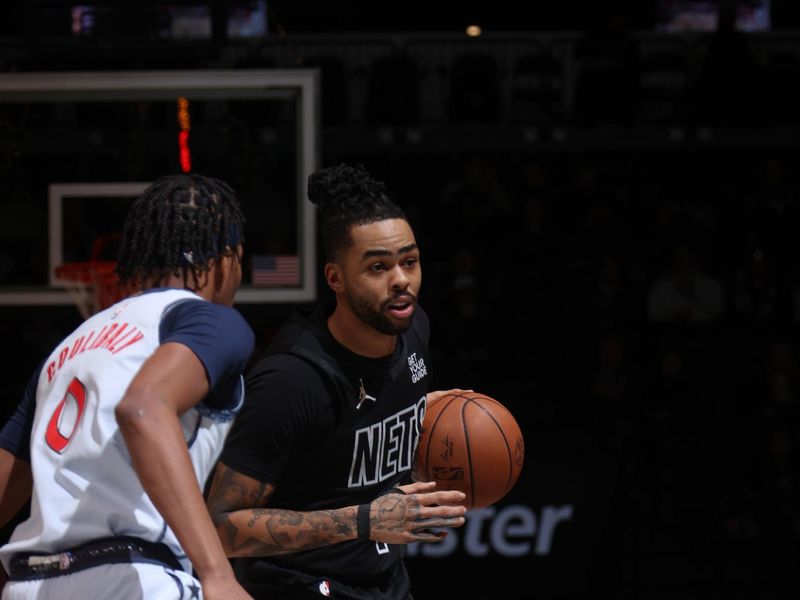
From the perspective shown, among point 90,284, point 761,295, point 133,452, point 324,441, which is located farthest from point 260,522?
point 761,295

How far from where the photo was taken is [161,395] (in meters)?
2.13

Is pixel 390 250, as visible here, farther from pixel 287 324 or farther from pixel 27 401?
pixel 27 401

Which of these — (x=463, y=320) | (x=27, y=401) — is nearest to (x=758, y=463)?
(x=463, y=320)

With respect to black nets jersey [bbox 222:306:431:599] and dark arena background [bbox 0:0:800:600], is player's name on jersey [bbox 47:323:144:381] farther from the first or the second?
dark arena background [bbox 0:0:800:600]

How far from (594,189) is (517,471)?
23.6ft

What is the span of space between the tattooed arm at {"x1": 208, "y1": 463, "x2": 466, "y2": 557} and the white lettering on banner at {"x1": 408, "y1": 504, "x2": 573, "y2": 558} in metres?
4.03

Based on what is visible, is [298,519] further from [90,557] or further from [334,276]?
[90,557]

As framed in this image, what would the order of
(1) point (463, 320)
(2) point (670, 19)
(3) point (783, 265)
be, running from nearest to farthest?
(1) point (463, 320)
(3) point (783, 265)
(2) point (670, 19)

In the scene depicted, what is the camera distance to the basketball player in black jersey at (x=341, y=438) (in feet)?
10.4

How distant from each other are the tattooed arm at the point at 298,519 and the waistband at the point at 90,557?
2.68 ft

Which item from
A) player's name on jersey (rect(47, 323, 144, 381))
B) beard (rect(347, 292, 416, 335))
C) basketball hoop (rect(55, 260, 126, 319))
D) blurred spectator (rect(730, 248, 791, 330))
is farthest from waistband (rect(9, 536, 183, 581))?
blurred spectator (rect(730, 248, 791, 330))

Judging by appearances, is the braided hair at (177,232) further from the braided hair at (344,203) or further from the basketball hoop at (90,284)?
the basketball hoop at (90,284)

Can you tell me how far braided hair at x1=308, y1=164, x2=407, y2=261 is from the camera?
348cm

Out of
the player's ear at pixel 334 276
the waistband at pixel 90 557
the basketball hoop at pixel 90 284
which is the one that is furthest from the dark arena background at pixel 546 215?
the waistband at pixel 90 557
